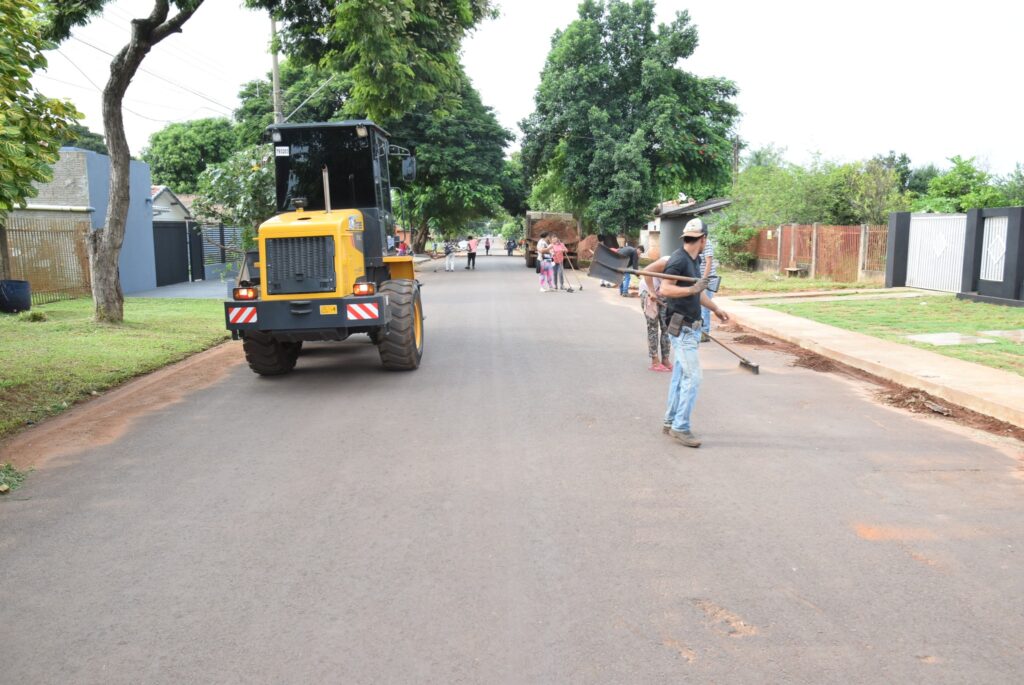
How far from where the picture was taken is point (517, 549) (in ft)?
16.0

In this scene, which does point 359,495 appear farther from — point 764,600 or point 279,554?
point 764,600

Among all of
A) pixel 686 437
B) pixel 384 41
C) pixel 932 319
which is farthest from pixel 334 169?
pixel 932 319

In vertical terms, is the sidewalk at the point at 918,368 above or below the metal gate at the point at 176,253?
below

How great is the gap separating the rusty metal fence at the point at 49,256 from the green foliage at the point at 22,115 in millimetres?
12862

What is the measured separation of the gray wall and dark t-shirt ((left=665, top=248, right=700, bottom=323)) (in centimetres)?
2074

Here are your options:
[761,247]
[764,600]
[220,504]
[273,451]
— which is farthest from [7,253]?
[761,247]

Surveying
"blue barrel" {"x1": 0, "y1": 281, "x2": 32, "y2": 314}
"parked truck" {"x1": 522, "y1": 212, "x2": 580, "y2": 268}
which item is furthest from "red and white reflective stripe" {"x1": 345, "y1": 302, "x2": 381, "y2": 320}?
"parked truck" {"x1": 522, "y1": 212, "x2": 580, "y2": 268}

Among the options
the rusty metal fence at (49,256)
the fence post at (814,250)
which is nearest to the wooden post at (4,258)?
the rusty metal fence at (49,256)

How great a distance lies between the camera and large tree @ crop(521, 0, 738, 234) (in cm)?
3688

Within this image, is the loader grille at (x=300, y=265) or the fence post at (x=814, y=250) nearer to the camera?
the loader grille at (x=300, y=265)

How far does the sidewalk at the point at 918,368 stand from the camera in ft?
28.6

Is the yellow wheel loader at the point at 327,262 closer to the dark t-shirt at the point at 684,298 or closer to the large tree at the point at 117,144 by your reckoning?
the dark t-shirt at the point at 684,298

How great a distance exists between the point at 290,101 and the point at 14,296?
77.0ft

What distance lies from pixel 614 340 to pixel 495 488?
8483mm
